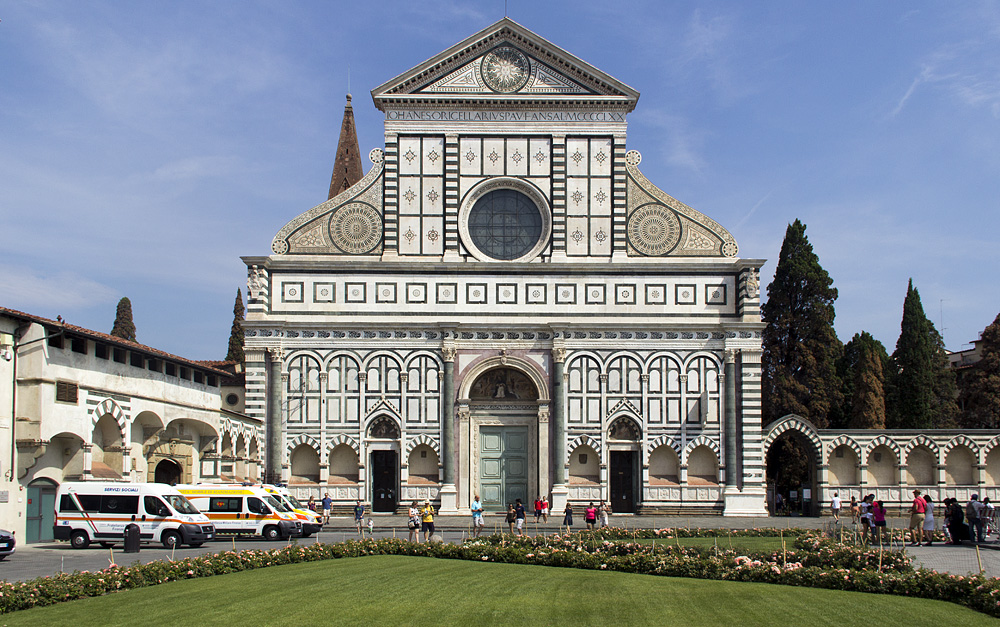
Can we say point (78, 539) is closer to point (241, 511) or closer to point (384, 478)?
point (241, 511)

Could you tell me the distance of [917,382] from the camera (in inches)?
2110

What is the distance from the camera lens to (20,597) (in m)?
16.9

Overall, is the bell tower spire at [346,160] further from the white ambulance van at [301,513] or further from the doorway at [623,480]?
the white ambulance van at [301,513]

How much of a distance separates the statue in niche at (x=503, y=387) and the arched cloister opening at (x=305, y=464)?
7011 mm

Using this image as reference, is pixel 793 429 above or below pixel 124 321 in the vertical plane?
below

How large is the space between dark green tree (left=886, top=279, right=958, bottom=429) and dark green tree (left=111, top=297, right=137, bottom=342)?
4921 centimetres

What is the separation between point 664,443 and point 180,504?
19914 mm

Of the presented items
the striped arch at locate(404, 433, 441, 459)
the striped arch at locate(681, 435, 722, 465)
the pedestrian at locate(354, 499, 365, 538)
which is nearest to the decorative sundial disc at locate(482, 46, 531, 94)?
the striped arch at locate(404, 433, 441, 459)

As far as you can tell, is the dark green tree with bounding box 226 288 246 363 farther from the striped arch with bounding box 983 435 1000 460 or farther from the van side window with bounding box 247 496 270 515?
the striped arch with bounding box 983 435 1000 460

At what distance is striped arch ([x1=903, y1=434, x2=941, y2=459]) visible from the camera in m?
42.5

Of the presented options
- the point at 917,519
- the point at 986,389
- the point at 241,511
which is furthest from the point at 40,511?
the point at 986,389

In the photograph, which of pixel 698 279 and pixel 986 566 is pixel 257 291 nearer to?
pixel 698 279

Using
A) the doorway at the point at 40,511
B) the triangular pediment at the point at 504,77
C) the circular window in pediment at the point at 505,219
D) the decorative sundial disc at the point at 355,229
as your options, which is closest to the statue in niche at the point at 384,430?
the decorative sundial disc at the point at 355,229

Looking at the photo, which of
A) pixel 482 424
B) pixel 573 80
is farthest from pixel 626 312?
pixel 573 80
